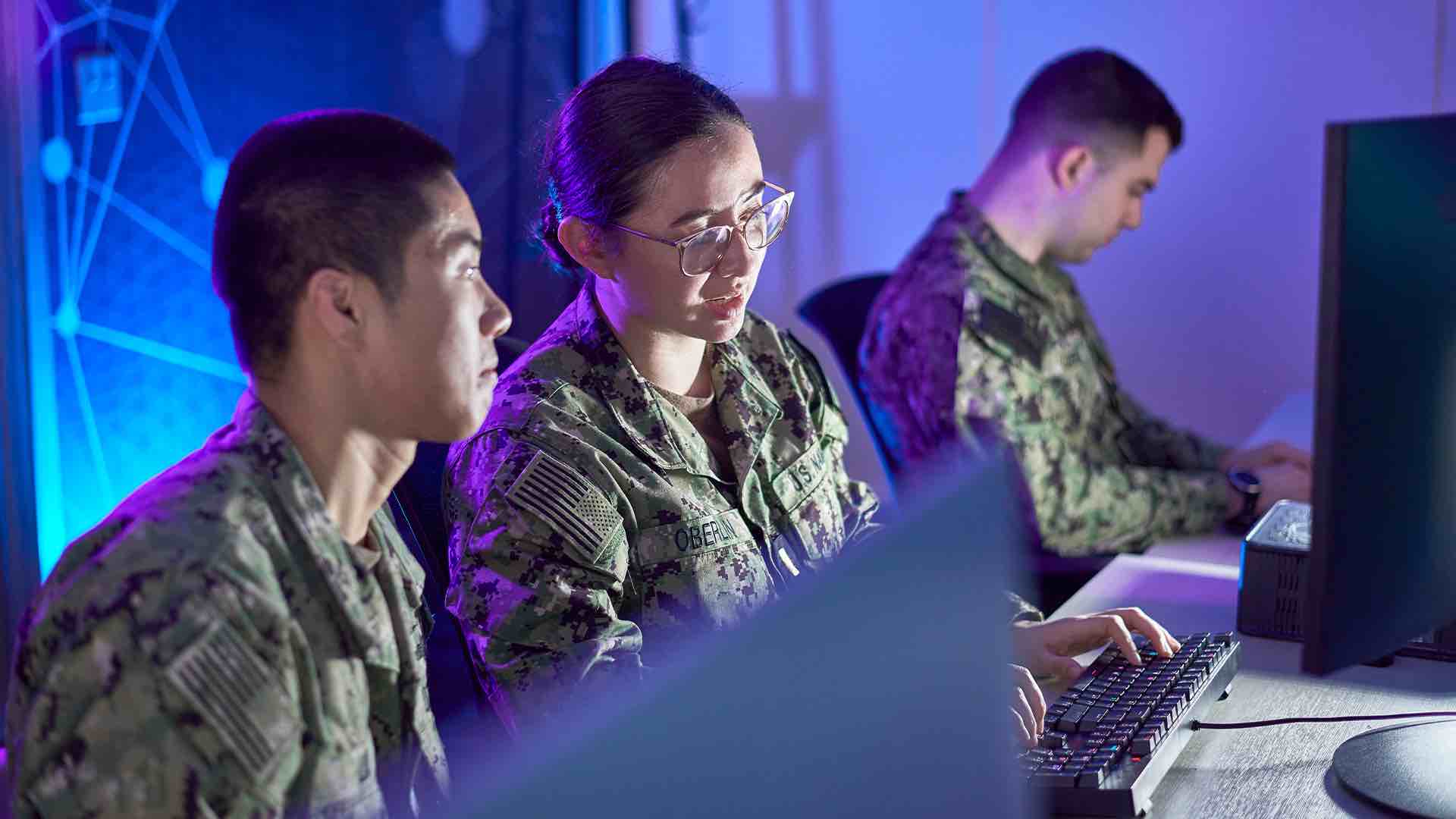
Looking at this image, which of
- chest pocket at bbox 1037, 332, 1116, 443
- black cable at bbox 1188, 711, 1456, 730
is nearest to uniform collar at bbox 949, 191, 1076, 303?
chest pocket at bbox 1037, 332, 1116, 443

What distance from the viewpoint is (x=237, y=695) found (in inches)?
29.4

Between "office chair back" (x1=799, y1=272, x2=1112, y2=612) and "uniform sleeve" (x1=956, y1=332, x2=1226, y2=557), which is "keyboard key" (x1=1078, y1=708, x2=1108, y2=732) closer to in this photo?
"office chair back" (x1=799, y1=272, x2=1112, y2=612)

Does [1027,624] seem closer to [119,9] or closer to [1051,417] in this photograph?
[1051,417]

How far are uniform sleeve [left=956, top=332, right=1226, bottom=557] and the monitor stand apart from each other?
→ 983mm

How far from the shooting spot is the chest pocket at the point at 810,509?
58.8 inches

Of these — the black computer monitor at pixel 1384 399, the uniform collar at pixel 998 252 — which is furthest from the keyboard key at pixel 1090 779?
the uniform collar at pixel 998 252

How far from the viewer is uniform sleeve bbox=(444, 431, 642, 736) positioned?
1168 millimetres

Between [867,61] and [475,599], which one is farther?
[867,61]

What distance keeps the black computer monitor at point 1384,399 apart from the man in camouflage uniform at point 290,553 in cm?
56

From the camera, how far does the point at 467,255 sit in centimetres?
91

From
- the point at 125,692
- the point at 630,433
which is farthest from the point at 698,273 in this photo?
the point at 125,692

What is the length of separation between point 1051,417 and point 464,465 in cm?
125

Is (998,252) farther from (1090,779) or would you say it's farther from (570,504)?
(1090,779)

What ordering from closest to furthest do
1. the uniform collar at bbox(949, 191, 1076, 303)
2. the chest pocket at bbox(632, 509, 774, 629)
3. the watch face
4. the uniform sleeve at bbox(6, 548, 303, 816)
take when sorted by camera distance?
the uniform sleeve at bbox(6, 548, 303, 816), the chest pocket at bbox(632, 509, 774, 629), the watch face, the uniform collar at bbox(949, 191, 1076, 303)
